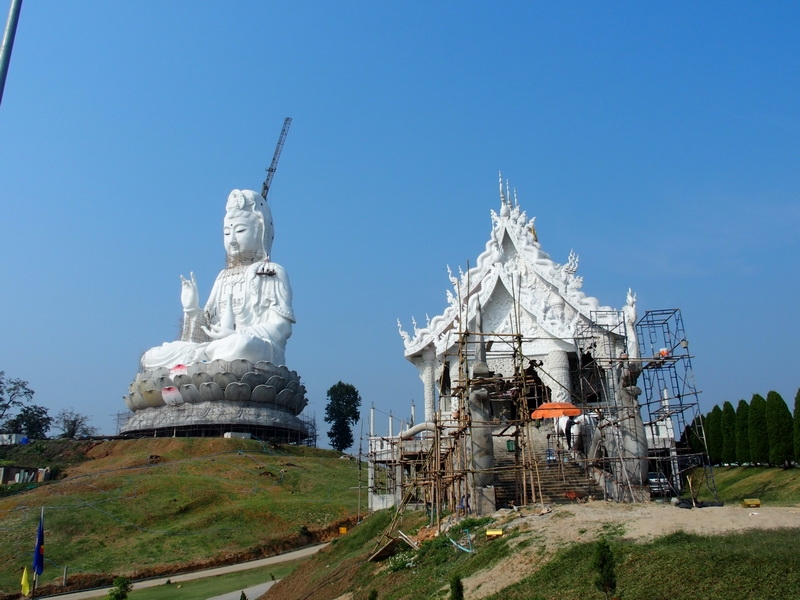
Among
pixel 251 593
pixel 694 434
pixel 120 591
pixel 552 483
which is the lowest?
pixel 251 593

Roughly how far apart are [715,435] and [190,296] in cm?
3286

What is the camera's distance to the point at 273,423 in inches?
1754

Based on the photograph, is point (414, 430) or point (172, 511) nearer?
point (414, 430)

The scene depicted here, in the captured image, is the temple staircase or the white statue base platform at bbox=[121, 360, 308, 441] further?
the white statue base platform at bbox=[121, 360, 308, 441]

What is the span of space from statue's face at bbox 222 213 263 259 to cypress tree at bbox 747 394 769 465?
33.5m

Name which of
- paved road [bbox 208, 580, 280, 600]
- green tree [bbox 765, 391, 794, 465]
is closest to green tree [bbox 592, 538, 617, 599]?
paved road [bbox 208, 580, 280, 600]

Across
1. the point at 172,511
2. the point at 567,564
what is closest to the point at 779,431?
the point at 567,564

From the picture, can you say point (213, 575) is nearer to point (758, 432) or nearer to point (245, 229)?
point (758, 432)

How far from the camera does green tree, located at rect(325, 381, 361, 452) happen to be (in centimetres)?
6325

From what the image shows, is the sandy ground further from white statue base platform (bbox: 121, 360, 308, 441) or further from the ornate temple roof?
white statue base platform (bbox: 121, 360, 308, 441)

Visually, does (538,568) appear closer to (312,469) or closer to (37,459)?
(312,469)

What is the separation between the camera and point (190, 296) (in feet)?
165

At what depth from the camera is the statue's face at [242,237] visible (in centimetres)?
5175

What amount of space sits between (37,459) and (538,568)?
116ft
